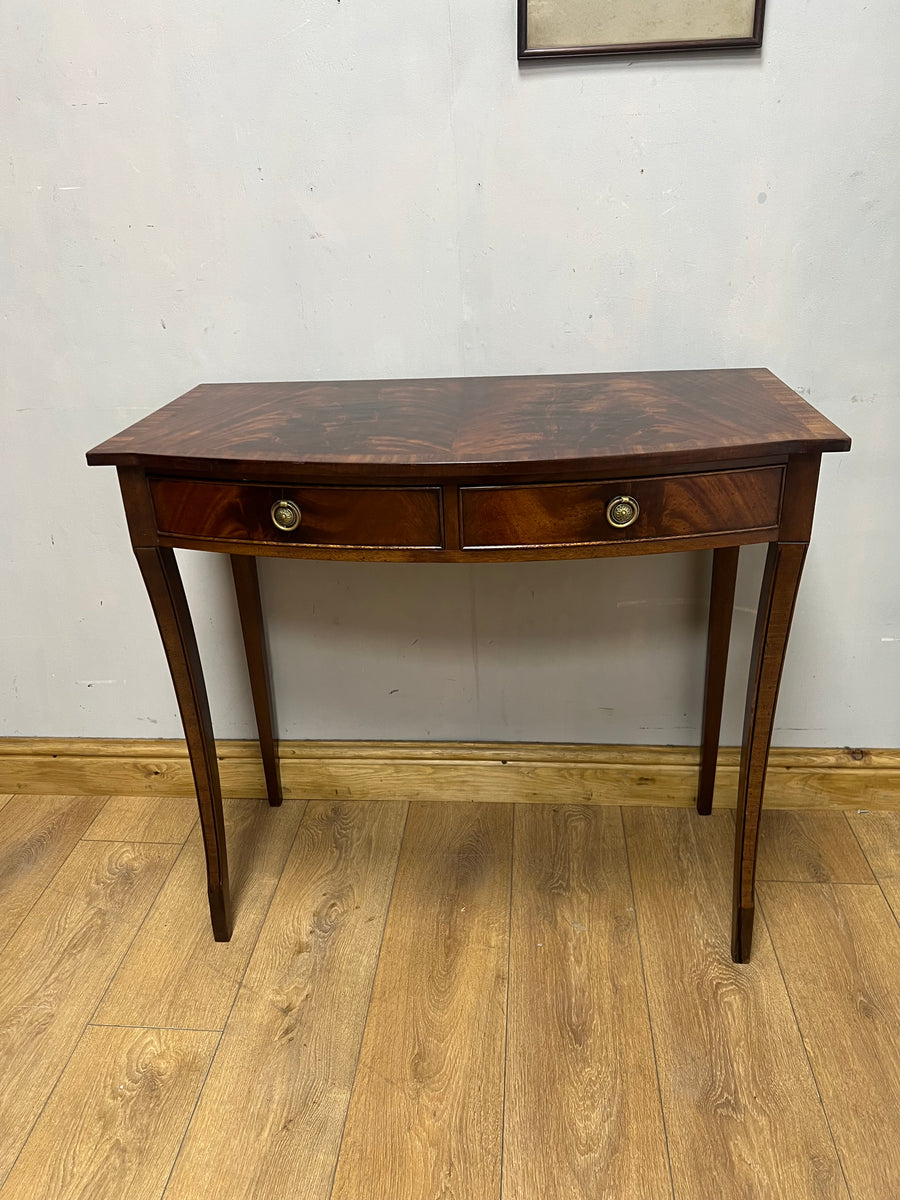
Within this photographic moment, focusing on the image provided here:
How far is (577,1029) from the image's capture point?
4.83 ft

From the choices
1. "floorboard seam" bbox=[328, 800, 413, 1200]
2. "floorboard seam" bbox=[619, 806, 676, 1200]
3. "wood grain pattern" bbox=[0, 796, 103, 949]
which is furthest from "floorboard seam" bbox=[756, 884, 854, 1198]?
"wood grain pattern" bbox=[0, 796, 103, 949]

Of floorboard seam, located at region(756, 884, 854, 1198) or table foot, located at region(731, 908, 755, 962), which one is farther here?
table foot, located at region(731, 908, 755, 962)

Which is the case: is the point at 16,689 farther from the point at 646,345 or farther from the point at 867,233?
the point at 867,233

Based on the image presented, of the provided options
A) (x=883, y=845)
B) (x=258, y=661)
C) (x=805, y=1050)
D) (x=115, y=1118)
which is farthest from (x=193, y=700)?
(x=883, y=845)

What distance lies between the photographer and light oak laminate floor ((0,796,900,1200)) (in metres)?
1.28

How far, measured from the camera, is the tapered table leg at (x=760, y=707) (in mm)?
1339

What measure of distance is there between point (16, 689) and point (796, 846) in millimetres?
1652

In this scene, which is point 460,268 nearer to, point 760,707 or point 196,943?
point 760,707

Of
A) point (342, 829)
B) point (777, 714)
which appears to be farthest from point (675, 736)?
point (342, 829)

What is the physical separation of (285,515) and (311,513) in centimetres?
4

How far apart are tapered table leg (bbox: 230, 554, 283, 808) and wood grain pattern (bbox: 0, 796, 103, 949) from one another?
0.41 m

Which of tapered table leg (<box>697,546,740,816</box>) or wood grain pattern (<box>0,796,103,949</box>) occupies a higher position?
tapered table leg (<box>697,546,740,816</box>)

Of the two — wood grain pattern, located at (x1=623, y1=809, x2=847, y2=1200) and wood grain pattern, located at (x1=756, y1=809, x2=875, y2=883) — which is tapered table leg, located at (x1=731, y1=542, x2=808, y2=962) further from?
wood grain pattern, located at (x1=756, y1=809, x2=875, y2=883)

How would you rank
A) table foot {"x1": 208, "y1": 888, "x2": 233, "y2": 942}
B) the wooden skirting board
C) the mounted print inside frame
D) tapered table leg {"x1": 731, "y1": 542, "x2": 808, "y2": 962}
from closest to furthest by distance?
1. tapered table leg {"x1": 731, "y1": 542, "x2": 808, "y2": 962}
2. the mounted print inside frame
3. table foot {"x1": 208, "y1": 888, "x2": 233, "y2": 942}
4. the wooden skirting board
